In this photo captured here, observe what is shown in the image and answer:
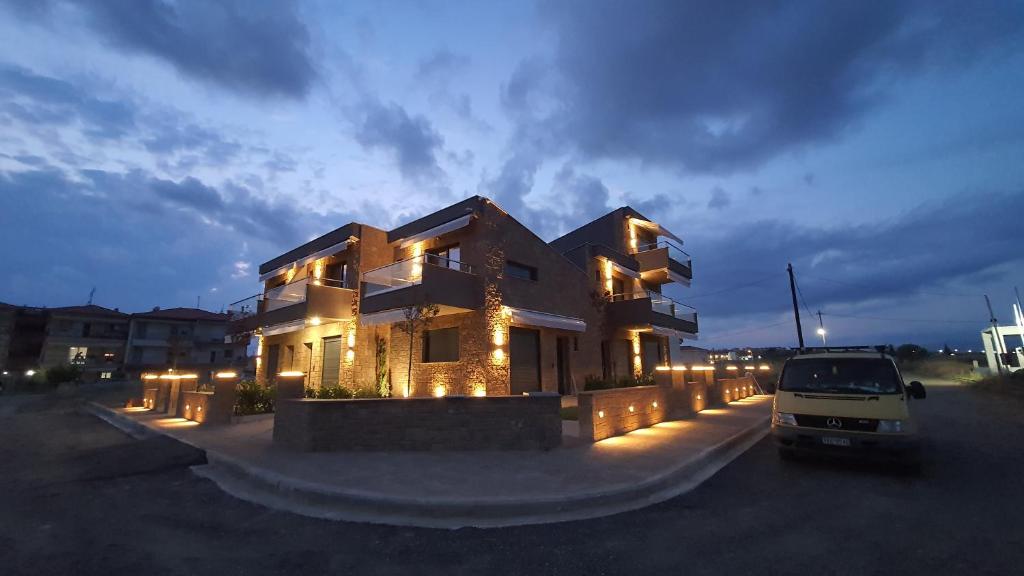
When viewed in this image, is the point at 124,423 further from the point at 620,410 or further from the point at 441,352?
the point at 620,410

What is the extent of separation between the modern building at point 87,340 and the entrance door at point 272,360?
2713cm

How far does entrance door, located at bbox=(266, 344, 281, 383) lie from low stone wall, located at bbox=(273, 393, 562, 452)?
1525cm

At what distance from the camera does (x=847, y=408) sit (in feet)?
22.1

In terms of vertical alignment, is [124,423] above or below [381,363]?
below

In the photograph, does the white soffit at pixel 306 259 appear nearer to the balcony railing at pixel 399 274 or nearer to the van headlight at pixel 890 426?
the balcony railing at pixel 399 274

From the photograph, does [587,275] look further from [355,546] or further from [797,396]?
[355,546]

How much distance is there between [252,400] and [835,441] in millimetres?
15595

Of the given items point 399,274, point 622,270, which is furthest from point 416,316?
point 622,270

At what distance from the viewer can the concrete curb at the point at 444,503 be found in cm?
504

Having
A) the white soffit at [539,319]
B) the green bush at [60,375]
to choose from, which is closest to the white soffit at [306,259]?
the white soffit at [539,319]

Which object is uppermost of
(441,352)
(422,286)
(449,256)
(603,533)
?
(449,256)

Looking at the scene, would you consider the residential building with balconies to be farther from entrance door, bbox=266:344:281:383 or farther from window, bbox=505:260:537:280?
entrance door, bbox=266:344:281:383

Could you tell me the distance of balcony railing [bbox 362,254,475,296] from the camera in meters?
14.3

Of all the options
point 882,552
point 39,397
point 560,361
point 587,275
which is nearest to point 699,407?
point 560,361
